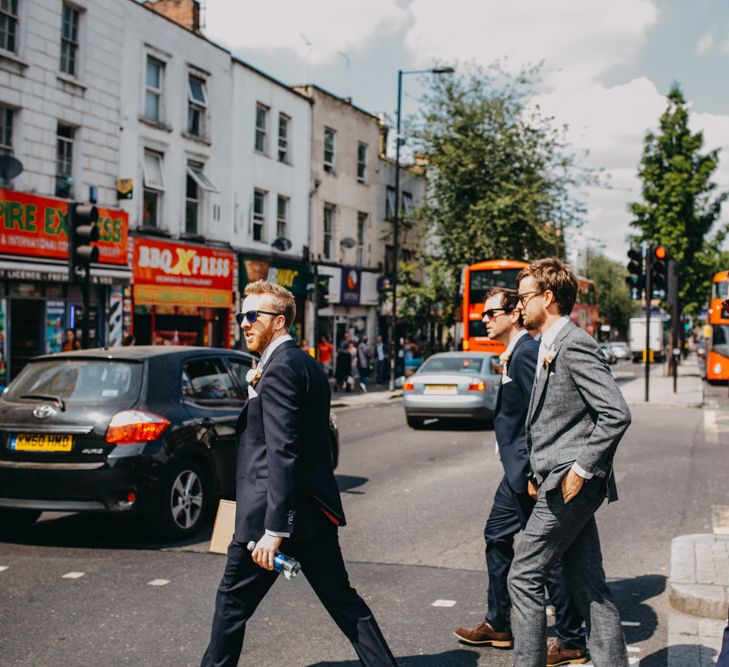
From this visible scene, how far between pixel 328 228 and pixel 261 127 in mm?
5859

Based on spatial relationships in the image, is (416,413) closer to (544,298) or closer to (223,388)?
(223,388)

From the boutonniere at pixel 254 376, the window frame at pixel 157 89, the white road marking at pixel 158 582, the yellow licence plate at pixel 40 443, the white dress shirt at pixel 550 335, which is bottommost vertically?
the white road marking at pixel 158 582

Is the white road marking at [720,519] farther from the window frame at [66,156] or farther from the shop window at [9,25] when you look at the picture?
the shop window at [9,25]

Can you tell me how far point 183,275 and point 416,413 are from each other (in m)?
10.8

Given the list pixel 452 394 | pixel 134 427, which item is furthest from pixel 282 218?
pixel 134 427

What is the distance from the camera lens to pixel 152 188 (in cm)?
2409

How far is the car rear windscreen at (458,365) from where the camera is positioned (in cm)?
1716

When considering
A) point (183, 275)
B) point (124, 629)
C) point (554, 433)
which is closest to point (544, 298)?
point (554, 433)

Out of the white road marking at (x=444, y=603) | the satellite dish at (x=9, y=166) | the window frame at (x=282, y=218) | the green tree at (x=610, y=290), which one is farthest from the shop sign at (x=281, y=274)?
the green tree at (x=610, y=290)

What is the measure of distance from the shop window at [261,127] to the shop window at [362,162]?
7.33 meters

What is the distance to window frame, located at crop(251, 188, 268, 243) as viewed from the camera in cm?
2944

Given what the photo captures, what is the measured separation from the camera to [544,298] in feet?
12.5

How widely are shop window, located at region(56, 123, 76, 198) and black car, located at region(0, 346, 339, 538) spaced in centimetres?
1440

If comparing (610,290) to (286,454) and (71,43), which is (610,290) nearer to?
(71,43)
